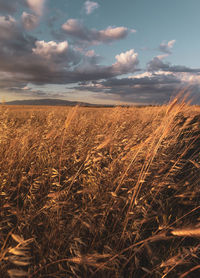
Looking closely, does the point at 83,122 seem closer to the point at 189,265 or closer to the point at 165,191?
the point at 165,191

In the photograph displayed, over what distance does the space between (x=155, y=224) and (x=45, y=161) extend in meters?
1.60

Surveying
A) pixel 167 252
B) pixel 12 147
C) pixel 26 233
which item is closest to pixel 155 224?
pixel 167 252

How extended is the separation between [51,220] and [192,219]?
145 centimetres

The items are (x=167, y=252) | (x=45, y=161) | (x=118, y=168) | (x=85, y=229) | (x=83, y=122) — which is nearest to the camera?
(x=167, y=252)

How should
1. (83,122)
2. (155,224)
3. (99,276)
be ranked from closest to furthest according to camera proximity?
1. (99,276)
2. (155,224)
3. (83,122)

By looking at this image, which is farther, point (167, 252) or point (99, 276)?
point (167, 252)

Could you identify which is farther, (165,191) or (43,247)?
(165,191)

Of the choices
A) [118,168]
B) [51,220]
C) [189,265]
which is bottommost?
[189,265]

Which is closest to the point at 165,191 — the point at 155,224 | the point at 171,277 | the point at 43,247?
the point at 155,224

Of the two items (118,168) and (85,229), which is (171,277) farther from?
(118,168)

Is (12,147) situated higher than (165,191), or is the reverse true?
(12,147)

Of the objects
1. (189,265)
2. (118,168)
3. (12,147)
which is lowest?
(189,265)

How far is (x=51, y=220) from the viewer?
1343 millimetres

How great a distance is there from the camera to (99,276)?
1.14 metres
